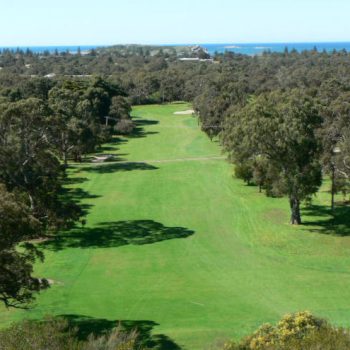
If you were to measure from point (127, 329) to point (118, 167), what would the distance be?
4355 centimetres

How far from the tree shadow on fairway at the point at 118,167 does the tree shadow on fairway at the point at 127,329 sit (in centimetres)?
3931

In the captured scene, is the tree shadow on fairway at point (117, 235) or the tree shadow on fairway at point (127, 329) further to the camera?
the tree shadow on fairway at point (117, 235)

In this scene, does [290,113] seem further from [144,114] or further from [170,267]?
[144,114]

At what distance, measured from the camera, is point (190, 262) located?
36.7 meters

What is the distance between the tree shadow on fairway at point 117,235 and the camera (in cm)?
4044

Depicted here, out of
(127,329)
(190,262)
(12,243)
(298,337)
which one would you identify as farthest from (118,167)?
(298,337)

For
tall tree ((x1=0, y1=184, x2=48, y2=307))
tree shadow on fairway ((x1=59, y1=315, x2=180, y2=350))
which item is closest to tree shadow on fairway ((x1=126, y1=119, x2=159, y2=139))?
tree shadow on fairway ((x1=59, y1=315, x2=180, y2=350))

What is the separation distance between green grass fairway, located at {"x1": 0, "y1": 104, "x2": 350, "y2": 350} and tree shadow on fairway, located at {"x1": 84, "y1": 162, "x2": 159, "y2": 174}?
431cm

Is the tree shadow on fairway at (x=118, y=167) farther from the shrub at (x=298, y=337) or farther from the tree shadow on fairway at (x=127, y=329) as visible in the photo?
the shrub at (x=298, y=337)

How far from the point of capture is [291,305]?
2991cm

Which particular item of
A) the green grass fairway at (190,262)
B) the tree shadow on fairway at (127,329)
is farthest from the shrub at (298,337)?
the tree shadow on fairway at (127,329)

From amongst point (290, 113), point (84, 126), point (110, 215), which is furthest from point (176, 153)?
point (290, 113)

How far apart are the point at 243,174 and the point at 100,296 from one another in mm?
31248

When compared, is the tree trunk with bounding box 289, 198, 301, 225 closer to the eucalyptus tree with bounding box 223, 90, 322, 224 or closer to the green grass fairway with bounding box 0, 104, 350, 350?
the eucalyptus tree with bounding box 223, 90, 322, 224
